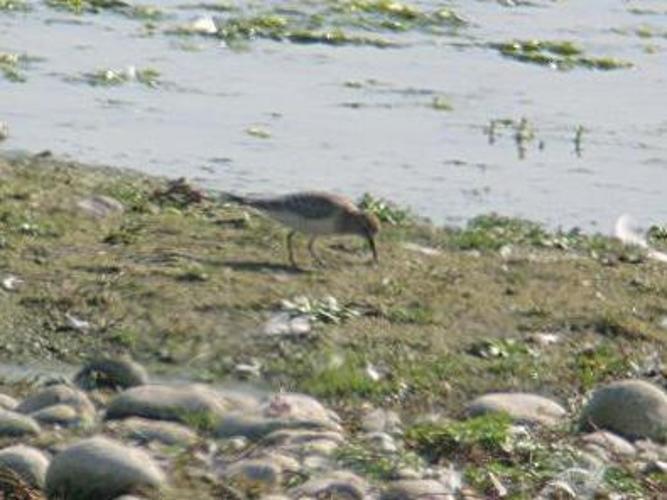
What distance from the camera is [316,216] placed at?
14.2m

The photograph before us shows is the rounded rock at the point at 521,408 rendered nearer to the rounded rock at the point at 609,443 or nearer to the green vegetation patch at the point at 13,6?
the rounded rock at the point at 609,443

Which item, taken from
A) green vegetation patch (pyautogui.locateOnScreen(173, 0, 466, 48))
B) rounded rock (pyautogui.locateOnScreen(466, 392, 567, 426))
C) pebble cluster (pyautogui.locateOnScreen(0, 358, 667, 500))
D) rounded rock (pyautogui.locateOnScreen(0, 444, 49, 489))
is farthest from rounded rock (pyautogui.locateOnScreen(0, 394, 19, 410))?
green vegetation patch (pyautogui.locateOnScreen(173, 0, 466, 48))

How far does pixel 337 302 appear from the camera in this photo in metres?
13.1

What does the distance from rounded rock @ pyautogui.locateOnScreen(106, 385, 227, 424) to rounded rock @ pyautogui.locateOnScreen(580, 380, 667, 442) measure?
176 cm

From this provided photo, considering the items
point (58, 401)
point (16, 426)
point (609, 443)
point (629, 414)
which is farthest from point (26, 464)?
point (629, 414)

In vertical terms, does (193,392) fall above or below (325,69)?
above

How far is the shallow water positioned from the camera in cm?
1800

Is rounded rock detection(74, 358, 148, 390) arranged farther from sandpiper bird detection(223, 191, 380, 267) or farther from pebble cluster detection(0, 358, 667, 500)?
sandpiper bird detection(223, 191, 380, 267)

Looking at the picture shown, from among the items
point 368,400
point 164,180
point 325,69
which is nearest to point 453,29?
point 325,69

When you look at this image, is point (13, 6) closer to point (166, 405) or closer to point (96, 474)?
point (166, 405)

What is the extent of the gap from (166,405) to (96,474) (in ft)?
4.86

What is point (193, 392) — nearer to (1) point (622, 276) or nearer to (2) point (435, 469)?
(2) point (435, 469)

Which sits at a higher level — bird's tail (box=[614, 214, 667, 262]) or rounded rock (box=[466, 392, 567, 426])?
rounded rock (box=[466, 392, 567, 426])

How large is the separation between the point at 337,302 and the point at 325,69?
34.8ft
